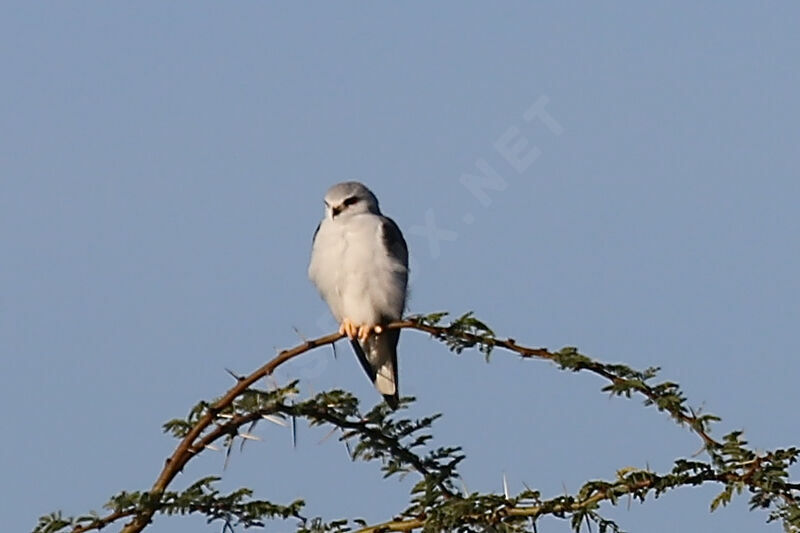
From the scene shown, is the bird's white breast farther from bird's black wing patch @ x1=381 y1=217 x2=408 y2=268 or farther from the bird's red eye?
the bird's red eye

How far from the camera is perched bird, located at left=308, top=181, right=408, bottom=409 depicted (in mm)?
8133

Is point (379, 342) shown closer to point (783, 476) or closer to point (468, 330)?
point (468, 330)

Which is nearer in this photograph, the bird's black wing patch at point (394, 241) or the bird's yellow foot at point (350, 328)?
the bird's yellow foot at point (350, 328)

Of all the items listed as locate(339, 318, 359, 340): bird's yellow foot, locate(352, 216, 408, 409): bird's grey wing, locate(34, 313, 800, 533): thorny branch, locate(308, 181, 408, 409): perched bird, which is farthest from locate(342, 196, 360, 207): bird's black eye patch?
locate(34, 313, 800, 533): thorny branch

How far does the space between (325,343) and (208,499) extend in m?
0.89

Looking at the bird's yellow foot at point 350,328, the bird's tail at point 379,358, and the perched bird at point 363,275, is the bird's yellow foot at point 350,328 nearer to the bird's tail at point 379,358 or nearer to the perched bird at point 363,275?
the perched bird at point 363,275

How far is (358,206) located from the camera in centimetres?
863

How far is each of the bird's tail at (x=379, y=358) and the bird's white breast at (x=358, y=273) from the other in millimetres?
299

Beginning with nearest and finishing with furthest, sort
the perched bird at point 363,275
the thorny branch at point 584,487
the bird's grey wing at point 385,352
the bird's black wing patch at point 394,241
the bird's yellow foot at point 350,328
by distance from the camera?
the thorny branch at point 584,487
the bird's yellow foot at point 350,328
the perched bird at point 363,275
the bird's black wing patch at point 394,241
the bird's grey wing at point 385,352

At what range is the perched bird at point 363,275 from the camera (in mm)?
8133

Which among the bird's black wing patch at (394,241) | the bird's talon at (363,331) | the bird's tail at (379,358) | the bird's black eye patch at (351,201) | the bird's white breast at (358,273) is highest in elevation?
the bird's black eye patch at (351,201)

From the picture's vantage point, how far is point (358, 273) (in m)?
8.12

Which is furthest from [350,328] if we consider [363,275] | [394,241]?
[394,241]

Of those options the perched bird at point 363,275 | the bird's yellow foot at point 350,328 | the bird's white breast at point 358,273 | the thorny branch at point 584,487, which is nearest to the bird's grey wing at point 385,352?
the perched bird at point 363,275
